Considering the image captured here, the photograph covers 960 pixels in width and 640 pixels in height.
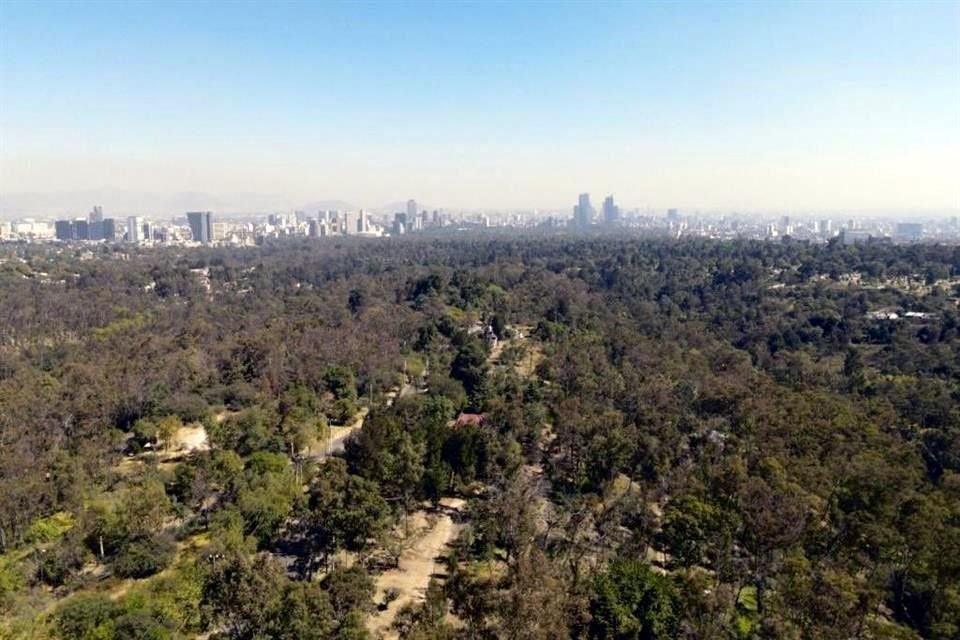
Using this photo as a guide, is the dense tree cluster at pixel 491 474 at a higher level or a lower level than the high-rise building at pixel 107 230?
lower

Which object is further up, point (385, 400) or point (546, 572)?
point (546, 572)

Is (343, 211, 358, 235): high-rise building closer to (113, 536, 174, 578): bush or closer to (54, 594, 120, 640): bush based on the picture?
(113, 536, 174, 578): bush

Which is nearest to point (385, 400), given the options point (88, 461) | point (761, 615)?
point (88, 461)

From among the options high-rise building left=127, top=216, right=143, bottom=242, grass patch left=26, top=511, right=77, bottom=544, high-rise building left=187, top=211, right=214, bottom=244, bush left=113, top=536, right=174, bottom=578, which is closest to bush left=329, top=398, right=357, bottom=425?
grass patch left=26, top=511, right=77, bottom=544

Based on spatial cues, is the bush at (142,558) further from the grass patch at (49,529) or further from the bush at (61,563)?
the grass patch at (49,529)

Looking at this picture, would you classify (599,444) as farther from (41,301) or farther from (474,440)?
(41,301)

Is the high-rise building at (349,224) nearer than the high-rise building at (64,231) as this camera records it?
No

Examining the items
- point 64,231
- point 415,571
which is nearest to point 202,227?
point 64,231

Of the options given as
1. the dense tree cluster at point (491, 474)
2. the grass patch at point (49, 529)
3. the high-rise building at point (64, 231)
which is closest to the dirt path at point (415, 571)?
the dense tree cluster at point (491, 474)
